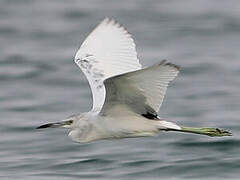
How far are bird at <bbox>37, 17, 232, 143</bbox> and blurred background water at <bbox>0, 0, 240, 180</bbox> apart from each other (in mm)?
1028

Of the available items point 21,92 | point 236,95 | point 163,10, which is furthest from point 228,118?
point 163,10

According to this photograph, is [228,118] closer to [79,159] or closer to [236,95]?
[236,95]

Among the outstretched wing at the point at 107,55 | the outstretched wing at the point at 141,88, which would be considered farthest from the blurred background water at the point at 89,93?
the outstretched wing at the point at 141,88

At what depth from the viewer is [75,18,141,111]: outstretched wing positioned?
9328mm

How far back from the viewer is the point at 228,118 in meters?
11.5

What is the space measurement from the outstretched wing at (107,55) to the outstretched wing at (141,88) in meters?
0.86

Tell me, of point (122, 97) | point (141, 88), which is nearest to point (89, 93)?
point (122, 97)

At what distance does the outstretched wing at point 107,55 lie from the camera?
367 inches

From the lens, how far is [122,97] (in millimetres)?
8117

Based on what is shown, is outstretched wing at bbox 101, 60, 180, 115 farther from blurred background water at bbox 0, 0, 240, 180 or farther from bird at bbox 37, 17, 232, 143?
blurred background water at bbox 0, 0, 240, 180

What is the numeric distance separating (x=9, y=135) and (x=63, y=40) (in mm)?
4397

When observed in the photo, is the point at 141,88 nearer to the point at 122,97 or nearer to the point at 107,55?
the point at 122,97

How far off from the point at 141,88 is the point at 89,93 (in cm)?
502

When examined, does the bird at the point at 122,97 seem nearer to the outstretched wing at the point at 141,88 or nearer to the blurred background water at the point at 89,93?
the outstretched wing at the point at 141,88
